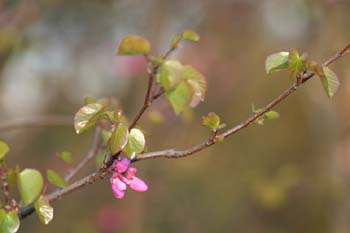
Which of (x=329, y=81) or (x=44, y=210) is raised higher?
(x=329, y=81)

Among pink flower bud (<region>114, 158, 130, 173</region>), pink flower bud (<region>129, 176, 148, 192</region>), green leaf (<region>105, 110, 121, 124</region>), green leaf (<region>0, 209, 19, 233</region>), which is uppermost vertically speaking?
green leaf (<region>105, 110, 121, 124</region>)

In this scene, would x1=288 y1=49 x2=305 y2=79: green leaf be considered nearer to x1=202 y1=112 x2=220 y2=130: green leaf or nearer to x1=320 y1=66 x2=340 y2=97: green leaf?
x1=320 y1=66 x2=340 y2=97: green leaf

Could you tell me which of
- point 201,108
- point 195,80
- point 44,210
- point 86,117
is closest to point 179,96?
point 195,80

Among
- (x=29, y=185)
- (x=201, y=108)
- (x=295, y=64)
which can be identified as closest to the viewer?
(x=295, y=64)

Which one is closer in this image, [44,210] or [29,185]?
[44,210]

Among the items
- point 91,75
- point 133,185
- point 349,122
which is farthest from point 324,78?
point 91,75

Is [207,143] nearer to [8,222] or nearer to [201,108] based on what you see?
[8,222]

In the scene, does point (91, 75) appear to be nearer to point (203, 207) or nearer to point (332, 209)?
point (203, 207)

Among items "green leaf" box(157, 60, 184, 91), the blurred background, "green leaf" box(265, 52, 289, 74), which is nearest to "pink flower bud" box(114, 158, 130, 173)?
"green leaf" box(157, 60, 184, 91)
